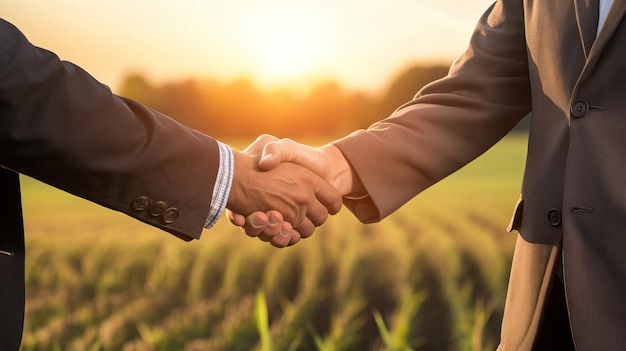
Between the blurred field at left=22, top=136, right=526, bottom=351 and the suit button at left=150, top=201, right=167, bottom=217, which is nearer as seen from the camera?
the suit button at left=150, top=201, right=167, bottom=217

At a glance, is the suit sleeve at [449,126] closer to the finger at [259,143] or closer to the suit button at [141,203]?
the finger at [259,143]

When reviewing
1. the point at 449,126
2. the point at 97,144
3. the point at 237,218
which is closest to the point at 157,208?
the point at 97,144

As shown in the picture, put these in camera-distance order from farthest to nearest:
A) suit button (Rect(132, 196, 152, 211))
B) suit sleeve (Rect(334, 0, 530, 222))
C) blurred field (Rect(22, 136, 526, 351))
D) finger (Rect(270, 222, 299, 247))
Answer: blurred field (Rect(22, 136, 526, 351)) → finger (Rect(270, 222, 299, 247)) → suit sleeve (Rect(334, 0, 530, 222)) → suit button (Rect(132, 196, 152, 211))

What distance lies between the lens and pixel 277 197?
2.12m

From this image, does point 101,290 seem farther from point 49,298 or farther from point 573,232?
point 573,232

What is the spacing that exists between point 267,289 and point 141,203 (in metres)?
1.66

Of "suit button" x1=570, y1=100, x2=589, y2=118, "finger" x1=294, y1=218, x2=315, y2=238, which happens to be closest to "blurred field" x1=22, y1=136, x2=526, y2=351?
"finger" x1=294, y1=218, x2=315, y2=238

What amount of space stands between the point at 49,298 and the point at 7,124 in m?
1.94

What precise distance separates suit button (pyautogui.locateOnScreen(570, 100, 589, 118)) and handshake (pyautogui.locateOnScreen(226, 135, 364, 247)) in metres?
0.62

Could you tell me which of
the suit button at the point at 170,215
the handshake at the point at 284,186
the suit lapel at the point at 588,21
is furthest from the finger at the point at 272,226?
the suit lapel at the point at 588,21

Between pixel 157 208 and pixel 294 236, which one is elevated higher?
pixel 157 208

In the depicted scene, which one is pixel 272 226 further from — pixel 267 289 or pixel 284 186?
pixel 267 289

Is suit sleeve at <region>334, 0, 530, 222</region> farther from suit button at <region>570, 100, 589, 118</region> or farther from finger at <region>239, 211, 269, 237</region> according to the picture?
suit button at <region>570, 100, 589, 118</region>

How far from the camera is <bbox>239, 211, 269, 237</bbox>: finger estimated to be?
2096mm
